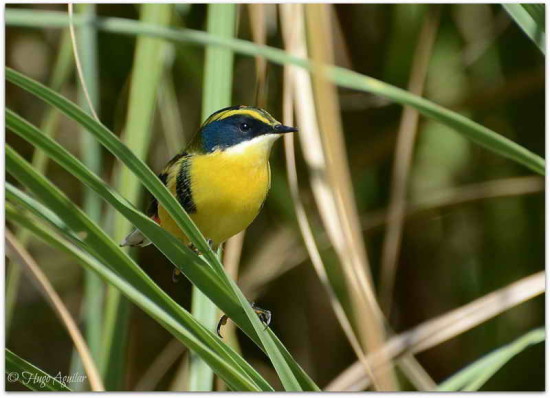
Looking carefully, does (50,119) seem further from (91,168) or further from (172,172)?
(172,172)

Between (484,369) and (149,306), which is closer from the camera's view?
(149,306)

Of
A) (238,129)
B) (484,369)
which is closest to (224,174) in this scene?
(238,129)

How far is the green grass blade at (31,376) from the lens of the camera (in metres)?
1.44

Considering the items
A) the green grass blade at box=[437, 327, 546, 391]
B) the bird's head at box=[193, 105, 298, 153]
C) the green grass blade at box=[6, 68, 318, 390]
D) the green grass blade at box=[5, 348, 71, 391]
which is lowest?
the green grass blade at box=[437, 327, 546, 391]

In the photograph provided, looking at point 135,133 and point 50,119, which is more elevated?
point 50,119

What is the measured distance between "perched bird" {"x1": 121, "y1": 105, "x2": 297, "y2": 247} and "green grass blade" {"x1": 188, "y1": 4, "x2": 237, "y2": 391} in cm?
3

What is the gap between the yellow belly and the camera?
1604 mm

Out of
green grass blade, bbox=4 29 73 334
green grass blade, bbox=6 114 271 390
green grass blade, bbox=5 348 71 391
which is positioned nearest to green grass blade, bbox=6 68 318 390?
green grass blade, bbox=6 114 271 390

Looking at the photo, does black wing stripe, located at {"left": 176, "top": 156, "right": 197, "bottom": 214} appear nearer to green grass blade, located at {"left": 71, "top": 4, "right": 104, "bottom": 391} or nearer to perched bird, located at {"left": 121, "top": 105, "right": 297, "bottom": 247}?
perched bird, located at {"left": 121, "top": 105, "right": 297, "bottom": 247}

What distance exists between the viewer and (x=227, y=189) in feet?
5.31

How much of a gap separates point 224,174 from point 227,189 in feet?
0.13

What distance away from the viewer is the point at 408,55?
6.36ft

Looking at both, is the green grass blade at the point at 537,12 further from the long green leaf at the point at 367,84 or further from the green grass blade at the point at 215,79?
the green grass blade at the point at 215,79

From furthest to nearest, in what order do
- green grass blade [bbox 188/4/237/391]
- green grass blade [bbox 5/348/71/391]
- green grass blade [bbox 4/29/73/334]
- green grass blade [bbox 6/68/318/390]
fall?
green grass blade [bbox 4/29/73/334], green grass blade [bbox 188/4/237/391], green grass blade [bbox 5/348/71/391], green grass blade [bbox 6/68/318/390]
